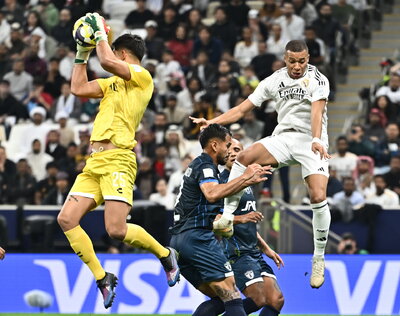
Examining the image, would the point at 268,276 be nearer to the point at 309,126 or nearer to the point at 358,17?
the point at 309,126

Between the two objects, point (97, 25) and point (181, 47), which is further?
point (181, 47)

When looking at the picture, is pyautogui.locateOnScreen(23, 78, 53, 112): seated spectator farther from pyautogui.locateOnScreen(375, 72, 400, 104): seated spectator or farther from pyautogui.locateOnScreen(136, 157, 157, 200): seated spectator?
pyautogui.locateOnScreen(375, 72, 400, 104): seated spectator

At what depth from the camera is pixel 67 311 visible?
57.0 feet

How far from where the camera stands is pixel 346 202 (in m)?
20.0

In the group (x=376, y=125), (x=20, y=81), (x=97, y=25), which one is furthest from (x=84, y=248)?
(x=20, y=81)

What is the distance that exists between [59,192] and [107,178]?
8.59m

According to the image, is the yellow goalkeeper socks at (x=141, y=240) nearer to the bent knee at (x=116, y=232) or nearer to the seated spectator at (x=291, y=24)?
the bent knee at (x=116, y=232)

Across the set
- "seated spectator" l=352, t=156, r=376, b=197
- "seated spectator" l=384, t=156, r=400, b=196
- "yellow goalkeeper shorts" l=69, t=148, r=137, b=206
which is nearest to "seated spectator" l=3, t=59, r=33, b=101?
"seated spectator" l=352, t=156, r=376, b=197

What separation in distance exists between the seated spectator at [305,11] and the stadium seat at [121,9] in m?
3.49

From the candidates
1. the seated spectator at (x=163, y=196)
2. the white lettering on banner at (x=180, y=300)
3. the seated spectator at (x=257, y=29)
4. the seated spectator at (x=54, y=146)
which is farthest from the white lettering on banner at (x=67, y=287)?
the seated spectator at (x=257, y=29)

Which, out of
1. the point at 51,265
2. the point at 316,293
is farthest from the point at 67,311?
the point at 316,293

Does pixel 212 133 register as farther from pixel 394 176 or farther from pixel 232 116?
pixel 394 176

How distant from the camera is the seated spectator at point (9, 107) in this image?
23.6 metres

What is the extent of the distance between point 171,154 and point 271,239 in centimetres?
334
